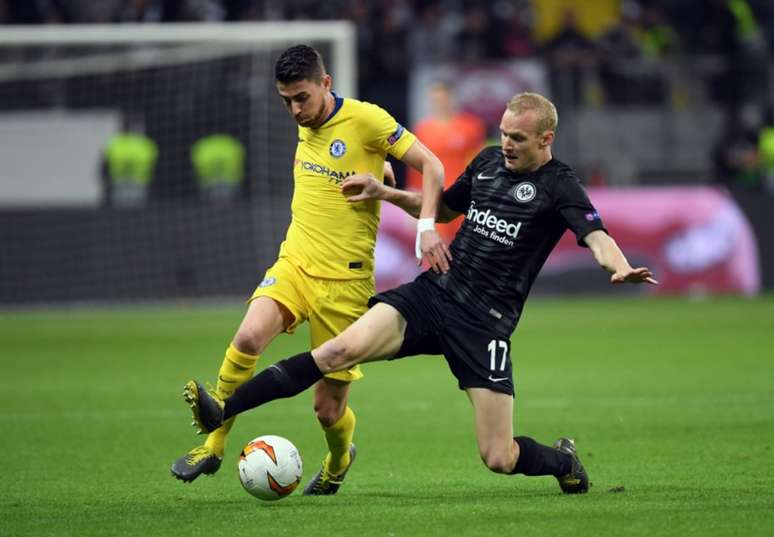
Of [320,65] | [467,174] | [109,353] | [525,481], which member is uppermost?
[320,65]

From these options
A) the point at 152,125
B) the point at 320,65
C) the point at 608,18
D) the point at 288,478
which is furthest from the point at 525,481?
the point at 608,18

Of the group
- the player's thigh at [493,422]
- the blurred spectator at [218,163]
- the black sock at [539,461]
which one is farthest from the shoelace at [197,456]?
the blurred spectator at [218,163]

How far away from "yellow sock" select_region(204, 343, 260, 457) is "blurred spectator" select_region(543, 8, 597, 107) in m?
15.0

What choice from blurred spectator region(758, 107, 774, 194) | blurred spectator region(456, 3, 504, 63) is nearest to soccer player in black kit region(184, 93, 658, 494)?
blurred spectator region(758, 107, 774, 194)

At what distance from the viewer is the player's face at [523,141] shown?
675 centimetres

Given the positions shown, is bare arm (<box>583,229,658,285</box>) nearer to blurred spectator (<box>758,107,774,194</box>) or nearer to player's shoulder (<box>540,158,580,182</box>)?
player's shoulder (<box>540,158,580,182</box>)

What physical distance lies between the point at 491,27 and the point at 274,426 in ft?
45.0

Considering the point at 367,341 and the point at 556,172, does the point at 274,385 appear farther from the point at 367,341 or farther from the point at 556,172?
the point at 556,172

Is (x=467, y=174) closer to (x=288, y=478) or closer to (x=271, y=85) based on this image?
(x=288, y=478)

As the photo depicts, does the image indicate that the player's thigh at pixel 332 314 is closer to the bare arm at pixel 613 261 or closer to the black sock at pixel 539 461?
the black sock at pixel 539 461

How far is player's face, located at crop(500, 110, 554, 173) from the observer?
6754 mm

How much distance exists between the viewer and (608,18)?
2408 centimetres

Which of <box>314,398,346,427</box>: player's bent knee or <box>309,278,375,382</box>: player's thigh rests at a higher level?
<box>309,278,375,382</box>: player's thigh

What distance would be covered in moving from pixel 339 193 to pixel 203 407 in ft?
4.88
